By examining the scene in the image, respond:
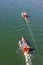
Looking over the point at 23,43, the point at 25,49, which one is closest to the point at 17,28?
the point at 23,43

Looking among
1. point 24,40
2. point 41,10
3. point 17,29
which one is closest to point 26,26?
point 17,29

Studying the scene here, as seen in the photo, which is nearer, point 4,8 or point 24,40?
point 24,40

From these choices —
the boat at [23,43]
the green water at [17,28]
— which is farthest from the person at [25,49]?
the green water at [17,28]

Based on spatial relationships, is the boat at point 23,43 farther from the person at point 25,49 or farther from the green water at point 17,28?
the green water at point 17,28

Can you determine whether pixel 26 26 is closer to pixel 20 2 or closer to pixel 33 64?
pixel 33 64

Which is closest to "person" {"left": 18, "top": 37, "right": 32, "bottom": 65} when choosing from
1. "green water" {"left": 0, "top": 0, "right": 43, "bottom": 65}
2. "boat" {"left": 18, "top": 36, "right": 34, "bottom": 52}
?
"boat" {"left": 18, "top": 36, "right": 34, "bottom": 52}

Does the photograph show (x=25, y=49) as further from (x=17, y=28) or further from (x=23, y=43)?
(x=17, y=28)

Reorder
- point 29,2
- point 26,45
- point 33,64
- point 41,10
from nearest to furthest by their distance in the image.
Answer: point 33,64, point 26,45, point 41,10, point 29,2

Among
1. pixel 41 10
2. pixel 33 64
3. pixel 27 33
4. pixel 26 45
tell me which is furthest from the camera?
pixel 41 10
